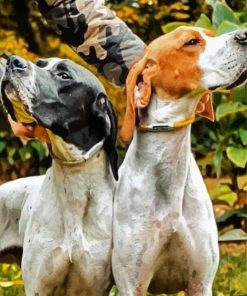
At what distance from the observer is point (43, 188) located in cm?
441

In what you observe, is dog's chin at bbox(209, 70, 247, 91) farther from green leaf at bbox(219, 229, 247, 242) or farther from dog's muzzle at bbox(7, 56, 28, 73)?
green leaf at bbox(219, 229, 247, 242)

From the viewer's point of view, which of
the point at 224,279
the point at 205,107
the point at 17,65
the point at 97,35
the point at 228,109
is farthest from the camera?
the point at 228,109

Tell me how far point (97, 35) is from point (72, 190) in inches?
32.3

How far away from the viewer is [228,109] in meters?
7.07

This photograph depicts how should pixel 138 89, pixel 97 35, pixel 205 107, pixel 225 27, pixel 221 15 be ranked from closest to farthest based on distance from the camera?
pixel 138 89 → pixel 205 107 → pixel 97 35 → pixel 225 27 → pixel 221 15

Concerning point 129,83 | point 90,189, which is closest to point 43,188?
point 90,189

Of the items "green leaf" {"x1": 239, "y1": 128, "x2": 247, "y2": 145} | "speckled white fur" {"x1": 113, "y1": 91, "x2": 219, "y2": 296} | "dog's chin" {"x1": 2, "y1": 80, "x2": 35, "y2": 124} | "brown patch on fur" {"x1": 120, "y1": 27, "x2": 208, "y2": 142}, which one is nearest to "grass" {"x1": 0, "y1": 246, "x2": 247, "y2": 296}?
"green leaf" {"x1": 239, "y1": 128, "x2": 247, "y2": 145}

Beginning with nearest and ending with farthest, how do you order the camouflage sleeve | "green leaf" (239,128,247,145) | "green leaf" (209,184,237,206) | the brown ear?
the brown ear
the camouflage sleeve
"green leaf" (239,128,247,145)
"green leaf" (209,184,237,206)

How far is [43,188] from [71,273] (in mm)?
325

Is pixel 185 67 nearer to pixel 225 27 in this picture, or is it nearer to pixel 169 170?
pixel 169 170

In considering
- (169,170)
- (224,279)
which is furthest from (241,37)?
(224,279)

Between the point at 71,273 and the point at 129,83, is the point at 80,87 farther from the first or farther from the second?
the point at 71,273

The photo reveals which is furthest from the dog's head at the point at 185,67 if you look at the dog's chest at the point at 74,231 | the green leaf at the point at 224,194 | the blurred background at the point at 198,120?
the green leaf at the point at 224,194

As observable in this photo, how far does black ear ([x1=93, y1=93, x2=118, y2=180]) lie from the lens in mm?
4250
